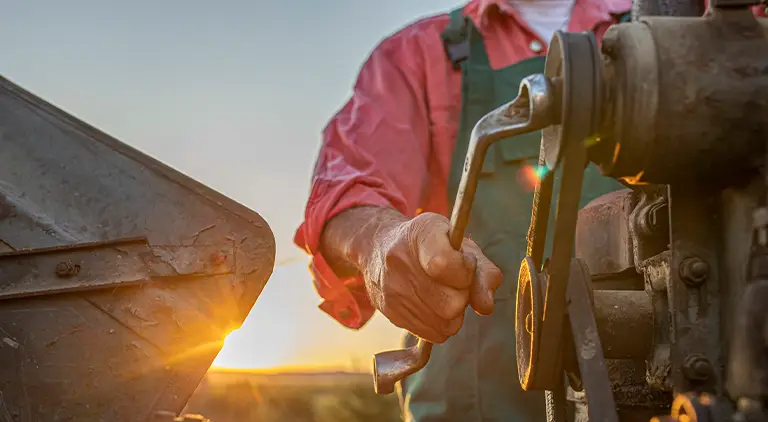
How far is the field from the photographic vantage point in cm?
541

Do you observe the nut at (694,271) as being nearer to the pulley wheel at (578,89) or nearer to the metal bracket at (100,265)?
the pulley wheel at (578,89)

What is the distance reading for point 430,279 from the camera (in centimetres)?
128

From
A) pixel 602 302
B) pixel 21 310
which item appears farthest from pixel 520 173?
pixel 21 310

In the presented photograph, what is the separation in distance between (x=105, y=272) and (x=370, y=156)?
2.41ft

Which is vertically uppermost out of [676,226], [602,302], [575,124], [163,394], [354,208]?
[575,124]

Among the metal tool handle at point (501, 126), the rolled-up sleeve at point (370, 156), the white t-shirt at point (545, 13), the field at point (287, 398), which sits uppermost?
the metal tool handle at point (501, 126)

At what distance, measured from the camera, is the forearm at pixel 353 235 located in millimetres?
1629

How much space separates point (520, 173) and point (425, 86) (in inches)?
13.9

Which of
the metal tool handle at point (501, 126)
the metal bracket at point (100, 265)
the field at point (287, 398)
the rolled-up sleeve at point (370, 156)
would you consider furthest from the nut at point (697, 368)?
the field at point (287, 398)

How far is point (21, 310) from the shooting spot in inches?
54.6

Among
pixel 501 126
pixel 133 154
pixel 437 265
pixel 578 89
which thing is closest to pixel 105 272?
pixel 133 154

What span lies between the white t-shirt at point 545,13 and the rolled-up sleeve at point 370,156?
321 millimetres

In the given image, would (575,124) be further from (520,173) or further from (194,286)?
(520,173)

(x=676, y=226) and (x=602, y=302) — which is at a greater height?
(x=676, y=226)
